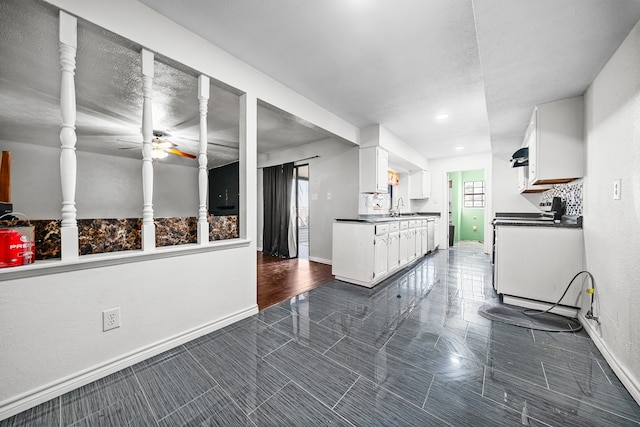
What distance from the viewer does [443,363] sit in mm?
1617

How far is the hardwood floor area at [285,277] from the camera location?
2.92m

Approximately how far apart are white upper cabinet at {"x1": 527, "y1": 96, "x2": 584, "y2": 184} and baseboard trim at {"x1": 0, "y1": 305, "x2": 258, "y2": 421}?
11.3ft

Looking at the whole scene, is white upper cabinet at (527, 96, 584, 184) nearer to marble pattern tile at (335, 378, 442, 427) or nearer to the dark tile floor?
Result: the dark tile floor

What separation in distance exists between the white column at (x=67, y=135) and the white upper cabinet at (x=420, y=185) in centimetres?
642

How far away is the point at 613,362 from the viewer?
1.55 m

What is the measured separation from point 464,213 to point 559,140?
6.62 meters

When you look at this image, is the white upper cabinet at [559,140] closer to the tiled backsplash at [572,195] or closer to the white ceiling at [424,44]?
the white ceiling at [424,44]

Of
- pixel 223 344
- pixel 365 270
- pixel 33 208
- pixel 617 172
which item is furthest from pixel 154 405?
pixel 33 208

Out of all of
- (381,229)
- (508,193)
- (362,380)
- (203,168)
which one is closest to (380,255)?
(381,229)

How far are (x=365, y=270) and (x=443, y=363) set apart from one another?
164 centimetres

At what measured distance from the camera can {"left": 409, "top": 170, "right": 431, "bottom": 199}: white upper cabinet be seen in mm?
6367

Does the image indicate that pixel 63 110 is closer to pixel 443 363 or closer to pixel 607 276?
pixel 443 363

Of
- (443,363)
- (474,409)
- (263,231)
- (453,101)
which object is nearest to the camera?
(474,409)

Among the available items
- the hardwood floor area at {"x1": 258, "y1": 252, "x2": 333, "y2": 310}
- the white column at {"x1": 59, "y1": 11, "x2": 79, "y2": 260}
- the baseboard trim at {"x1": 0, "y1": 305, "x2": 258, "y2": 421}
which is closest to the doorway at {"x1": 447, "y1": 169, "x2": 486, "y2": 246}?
the hardwood floor area at {"x1": 258, "y1": 252, "x2": 333, "y2": 310}
